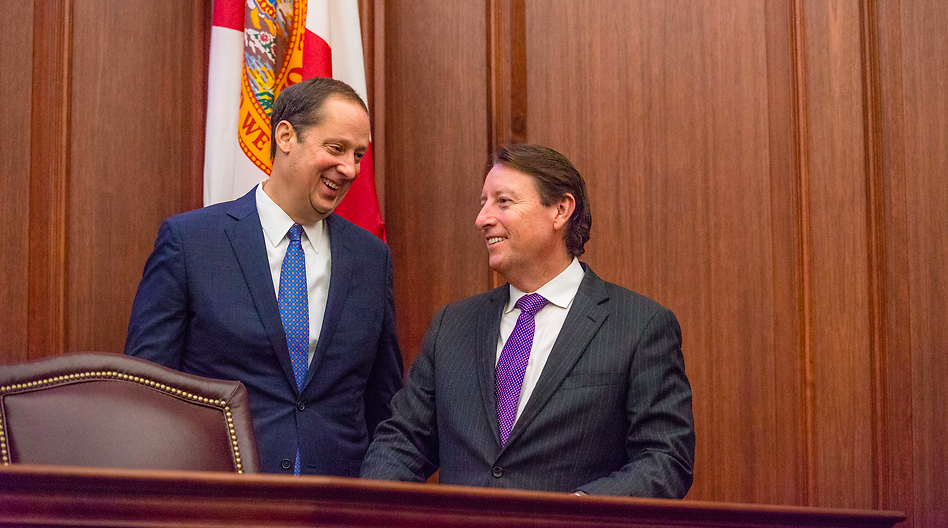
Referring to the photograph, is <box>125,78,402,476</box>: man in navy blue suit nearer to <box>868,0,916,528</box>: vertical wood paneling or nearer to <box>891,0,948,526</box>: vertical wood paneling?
<box>868,0,916,528</box>: vertical wood paneling

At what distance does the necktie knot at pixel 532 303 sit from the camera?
218cm

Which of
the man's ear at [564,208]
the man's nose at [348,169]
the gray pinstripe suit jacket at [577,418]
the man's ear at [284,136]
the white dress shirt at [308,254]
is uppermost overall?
the man's ear at [284,136]

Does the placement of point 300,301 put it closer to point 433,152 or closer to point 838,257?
point 433,152

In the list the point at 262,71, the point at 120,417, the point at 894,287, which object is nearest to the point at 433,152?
the point at 262,71

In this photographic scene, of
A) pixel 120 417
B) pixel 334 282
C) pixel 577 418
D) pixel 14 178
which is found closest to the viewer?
pixel 120 417

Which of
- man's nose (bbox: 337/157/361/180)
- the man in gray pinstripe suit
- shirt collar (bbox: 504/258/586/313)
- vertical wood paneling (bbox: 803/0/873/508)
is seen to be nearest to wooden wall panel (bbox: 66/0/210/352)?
man's nose (bbox: 337/157/361/180)

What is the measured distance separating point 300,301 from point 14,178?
3.04 ft

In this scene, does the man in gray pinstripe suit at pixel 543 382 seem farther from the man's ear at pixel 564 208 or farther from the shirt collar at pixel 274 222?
the shirt collar at pixel 274 222

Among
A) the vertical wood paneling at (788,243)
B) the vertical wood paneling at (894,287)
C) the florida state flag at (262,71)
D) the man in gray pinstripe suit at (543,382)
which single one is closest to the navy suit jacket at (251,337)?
the man in gray pinstripe suit at (543,382)

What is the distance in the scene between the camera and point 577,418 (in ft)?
6.53

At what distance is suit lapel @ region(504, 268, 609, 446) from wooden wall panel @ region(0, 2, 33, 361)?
145 centimetres

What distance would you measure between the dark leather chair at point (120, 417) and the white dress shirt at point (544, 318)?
77cm

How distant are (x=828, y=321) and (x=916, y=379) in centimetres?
33

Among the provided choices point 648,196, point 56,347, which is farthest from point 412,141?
point 56,347
